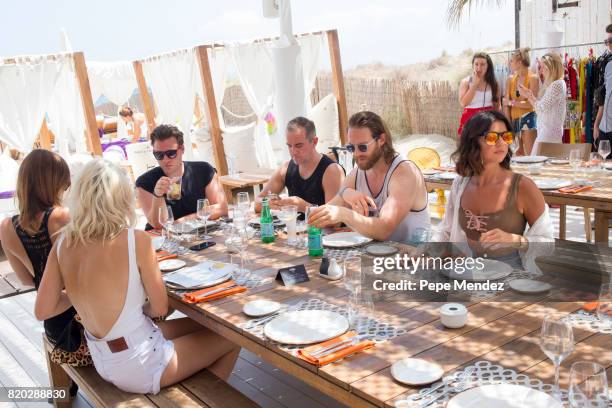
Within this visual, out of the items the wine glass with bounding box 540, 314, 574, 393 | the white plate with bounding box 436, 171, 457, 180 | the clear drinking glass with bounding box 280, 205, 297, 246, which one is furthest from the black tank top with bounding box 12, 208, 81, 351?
the white plate with bounding box 436, 171, 457, 180

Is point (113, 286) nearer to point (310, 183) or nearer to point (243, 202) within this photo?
point (243, 202)

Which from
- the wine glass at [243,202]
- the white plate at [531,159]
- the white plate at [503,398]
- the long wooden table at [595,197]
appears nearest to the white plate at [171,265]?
the wine glass at [243,202]

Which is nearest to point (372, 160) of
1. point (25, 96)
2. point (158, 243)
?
point (158, 243)

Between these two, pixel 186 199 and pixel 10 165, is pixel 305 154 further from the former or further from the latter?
pixel 10 165

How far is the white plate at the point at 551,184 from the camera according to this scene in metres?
4.04

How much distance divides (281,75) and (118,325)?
4.50 m

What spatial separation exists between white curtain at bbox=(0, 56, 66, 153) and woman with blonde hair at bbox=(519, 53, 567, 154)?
241 inches

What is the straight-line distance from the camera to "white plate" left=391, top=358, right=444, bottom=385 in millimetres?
1565

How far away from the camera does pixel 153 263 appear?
8.05ft

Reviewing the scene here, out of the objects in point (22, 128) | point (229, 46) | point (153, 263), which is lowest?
point (153, 263)

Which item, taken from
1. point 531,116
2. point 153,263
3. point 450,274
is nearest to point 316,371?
point 450,274

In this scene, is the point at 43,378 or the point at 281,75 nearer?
the point at 43,378

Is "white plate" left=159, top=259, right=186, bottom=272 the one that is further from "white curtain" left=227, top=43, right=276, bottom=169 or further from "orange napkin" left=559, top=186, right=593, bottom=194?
"white curtain" left=227, top=43, right=276, bottom=169

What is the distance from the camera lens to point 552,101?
6.34 meters
